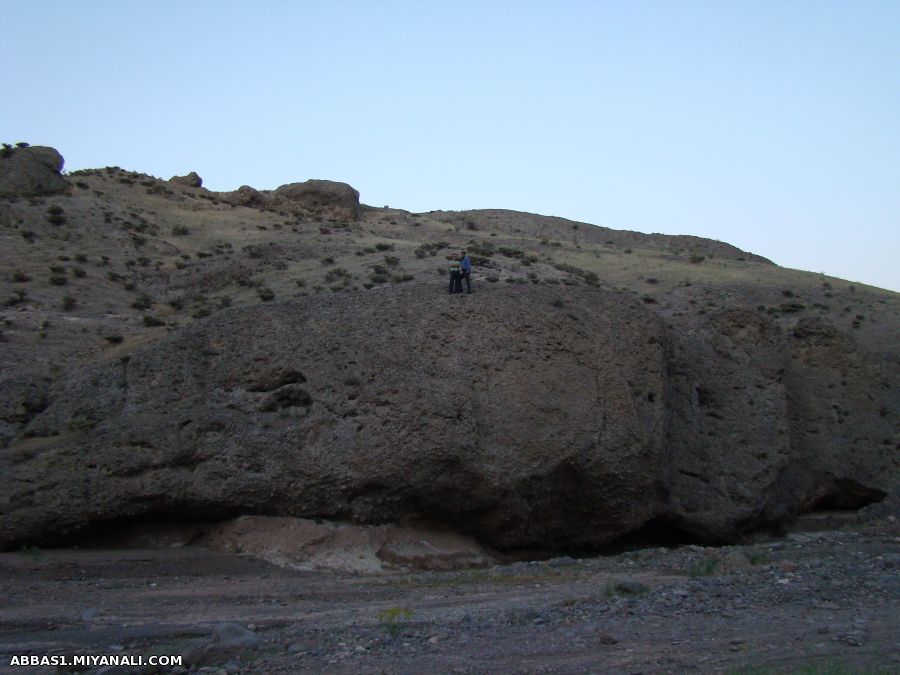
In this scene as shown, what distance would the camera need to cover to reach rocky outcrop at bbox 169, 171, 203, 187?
43500 millimetres

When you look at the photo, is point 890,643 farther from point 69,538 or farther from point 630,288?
point 630,288

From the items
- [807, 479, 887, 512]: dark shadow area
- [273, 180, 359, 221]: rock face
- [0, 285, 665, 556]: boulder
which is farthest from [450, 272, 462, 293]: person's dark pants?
[273, 180, 359, 221]: rock face

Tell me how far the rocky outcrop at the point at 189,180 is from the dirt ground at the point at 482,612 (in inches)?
1199

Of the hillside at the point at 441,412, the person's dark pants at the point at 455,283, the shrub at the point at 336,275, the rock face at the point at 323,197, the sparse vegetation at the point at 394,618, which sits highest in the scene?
the rock face at the point at 323,197

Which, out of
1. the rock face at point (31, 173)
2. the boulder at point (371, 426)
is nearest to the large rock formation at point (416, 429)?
the boulder at point (371, 426)

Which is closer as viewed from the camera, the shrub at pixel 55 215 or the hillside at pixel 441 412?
the hillside at pixel 441 412

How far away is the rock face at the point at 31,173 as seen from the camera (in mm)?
34094

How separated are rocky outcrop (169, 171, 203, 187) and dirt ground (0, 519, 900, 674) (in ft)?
99.9

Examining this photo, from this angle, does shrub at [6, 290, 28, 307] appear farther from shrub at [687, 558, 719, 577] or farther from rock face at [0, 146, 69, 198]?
shrub at [687, 558, 719, 577]

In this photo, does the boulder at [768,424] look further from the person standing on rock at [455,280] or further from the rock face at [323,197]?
the rock face at [323,197]

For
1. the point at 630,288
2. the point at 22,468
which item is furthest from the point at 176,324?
the point at 630,288

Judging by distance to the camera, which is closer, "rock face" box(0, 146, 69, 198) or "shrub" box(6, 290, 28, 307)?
"shrub" box(6, 290, 28, 307)

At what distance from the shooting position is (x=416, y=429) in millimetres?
15930

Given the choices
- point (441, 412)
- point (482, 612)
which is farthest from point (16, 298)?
point (482, 612)
